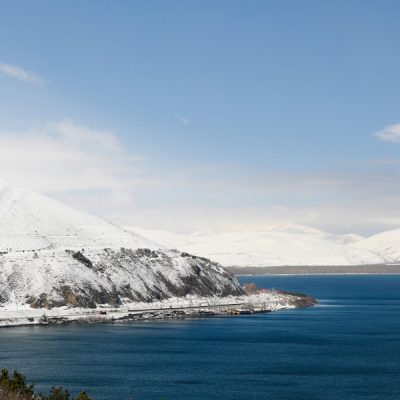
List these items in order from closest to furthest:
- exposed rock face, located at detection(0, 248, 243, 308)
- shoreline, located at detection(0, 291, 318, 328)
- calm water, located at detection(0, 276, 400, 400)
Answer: calm water, located at detection(0, 276, 400, 400) < shoreline, located at detection(0, 291, 318, 328) < exposed rock face, located at detection(0, 248, 243, 308)

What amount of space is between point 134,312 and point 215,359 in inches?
2666

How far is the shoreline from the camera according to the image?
150 meters

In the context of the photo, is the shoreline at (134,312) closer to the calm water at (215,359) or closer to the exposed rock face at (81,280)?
the exposed rock face at (81,280)

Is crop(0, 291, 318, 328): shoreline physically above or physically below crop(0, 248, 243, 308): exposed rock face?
below

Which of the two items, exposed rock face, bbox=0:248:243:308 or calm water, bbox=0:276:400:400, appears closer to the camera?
calm water, bbox=0:276:400:400

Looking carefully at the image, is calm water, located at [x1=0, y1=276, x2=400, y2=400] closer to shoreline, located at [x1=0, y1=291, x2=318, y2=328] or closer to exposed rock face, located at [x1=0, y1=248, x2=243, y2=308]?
shoreline, located at [x1=0, y1=291, x2=318, y2=328]

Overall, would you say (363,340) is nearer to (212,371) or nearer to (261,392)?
(212,371)

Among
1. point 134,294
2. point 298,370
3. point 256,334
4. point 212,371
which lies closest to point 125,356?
point 212,371

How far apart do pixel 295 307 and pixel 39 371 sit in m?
117

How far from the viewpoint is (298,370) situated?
93250 millimetres

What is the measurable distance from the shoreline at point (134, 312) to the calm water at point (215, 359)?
342 inches

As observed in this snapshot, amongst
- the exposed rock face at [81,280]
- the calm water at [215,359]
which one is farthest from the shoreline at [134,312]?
the calm water at [215,359]

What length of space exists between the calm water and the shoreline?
8.68m

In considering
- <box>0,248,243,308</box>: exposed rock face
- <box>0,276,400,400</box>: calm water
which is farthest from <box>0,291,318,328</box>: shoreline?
<box>0,276,400,400</box>: calm water
